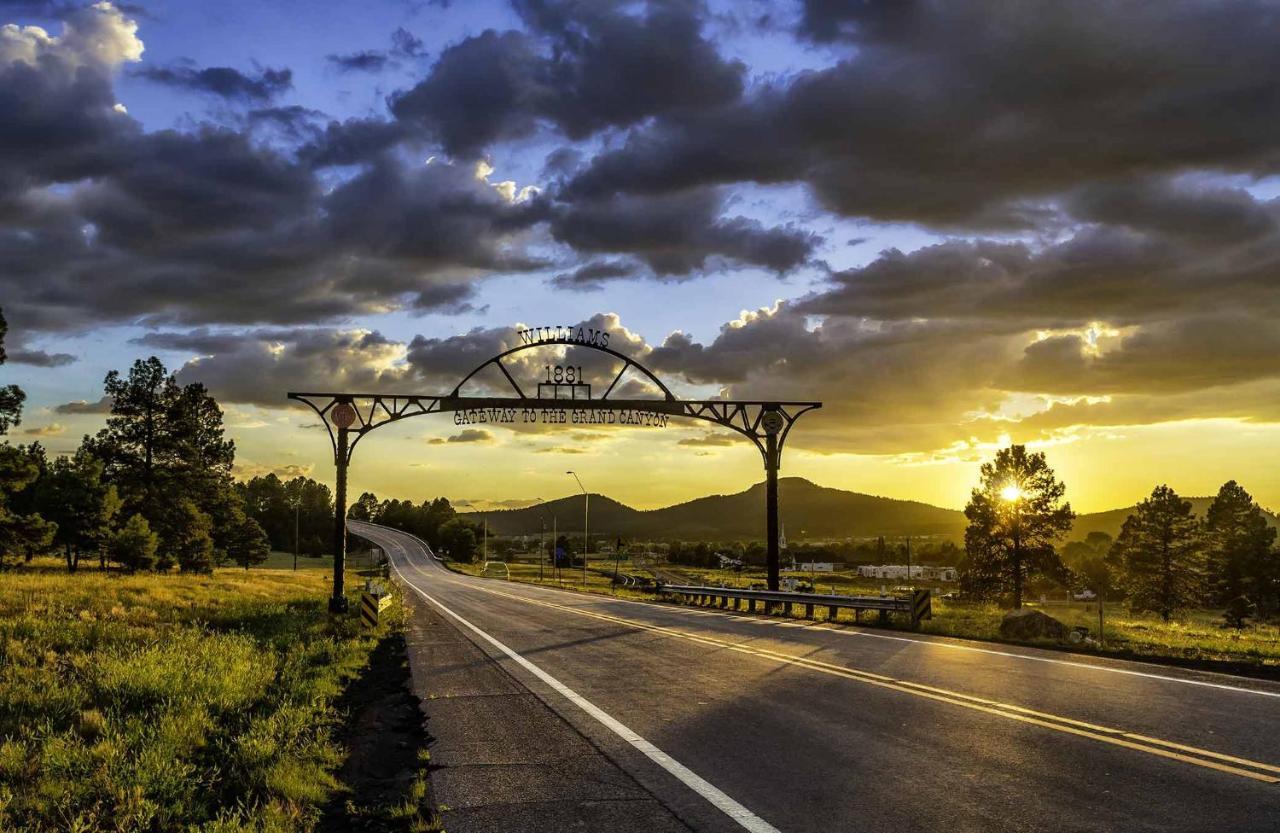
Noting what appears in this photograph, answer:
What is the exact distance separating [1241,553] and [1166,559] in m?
20.3

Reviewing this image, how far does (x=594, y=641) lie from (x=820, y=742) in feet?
37.0

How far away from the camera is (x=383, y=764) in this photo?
29.5ft

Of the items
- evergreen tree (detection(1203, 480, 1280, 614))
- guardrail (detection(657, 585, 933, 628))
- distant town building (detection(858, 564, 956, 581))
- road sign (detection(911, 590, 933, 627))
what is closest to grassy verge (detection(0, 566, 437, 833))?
guardrail (detection(657, 585, 933, 628))

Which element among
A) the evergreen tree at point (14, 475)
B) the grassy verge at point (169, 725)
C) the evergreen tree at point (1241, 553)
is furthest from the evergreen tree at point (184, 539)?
the evergreen tree at point (1241, 553)

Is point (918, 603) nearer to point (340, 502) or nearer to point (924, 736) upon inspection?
point (924, 736)

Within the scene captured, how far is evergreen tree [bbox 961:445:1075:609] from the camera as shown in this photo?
61438 millimetres

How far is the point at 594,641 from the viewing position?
19.5 metres

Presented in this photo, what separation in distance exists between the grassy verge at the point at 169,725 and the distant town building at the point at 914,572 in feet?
445

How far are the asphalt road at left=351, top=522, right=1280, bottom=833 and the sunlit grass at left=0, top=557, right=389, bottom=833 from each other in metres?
2.91

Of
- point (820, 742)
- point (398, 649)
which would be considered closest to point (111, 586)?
point (398, 649)

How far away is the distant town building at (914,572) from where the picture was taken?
5876 inches

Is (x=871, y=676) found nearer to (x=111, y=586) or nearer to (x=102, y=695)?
(x=102, y=695)

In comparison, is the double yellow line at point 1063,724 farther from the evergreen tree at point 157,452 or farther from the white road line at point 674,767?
the evergreen tree at point 157,452

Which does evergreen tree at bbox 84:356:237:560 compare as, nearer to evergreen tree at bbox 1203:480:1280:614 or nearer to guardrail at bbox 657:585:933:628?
guardrail at bbox 657:585:933:628
